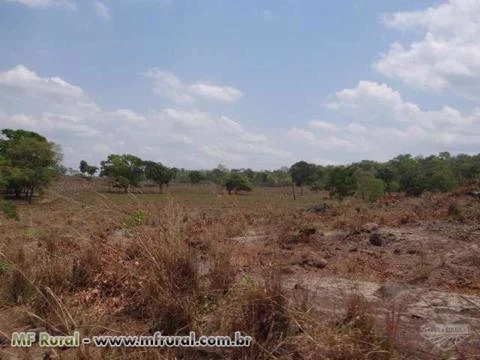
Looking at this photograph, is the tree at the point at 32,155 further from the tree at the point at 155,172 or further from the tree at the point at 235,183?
the tree at the point at 235,183

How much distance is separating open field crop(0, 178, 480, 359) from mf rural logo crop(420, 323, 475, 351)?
3cm

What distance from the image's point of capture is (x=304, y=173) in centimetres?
6994

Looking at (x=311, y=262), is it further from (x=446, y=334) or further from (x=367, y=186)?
(x=367, y=186)

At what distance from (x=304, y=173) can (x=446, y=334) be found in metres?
67.7

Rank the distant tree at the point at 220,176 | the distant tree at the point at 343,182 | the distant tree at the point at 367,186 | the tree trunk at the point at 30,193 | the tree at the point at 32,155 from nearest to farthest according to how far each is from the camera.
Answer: the distant tree at the point at 220,176 → the distant tree at the point at 367,186 → the distant tree at the point at 343,182 → the tree trunk at the point at 30,193 → the tree at the point at 32,155

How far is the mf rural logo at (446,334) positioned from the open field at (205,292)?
1.1 inches

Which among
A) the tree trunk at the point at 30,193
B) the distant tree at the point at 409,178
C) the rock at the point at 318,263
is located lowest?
the tree trunk at the point at 30,193

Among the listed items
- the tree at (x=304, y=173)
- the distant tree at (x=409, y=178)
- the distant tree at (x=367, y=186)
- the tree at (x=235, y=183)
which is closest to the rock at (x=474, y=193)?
the tree at (x=235, y=183)

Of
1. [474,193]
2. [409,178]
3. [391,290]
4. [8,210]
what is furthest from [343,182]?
[391,290]

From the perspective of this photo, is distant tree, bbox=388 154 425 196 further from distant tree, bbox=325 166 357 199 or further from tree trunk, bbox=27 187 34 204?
tree trunk, bbox=27 187 34 204

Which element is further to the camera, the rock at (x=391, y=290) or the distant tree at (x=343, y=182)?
the distant tree at (x=343, y=182)

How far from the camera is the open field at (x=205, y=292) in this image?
2785 mm

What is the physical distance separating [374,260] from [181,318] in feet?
13.5

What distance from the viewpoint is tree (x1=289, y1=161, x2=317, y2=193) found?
6938 cm
